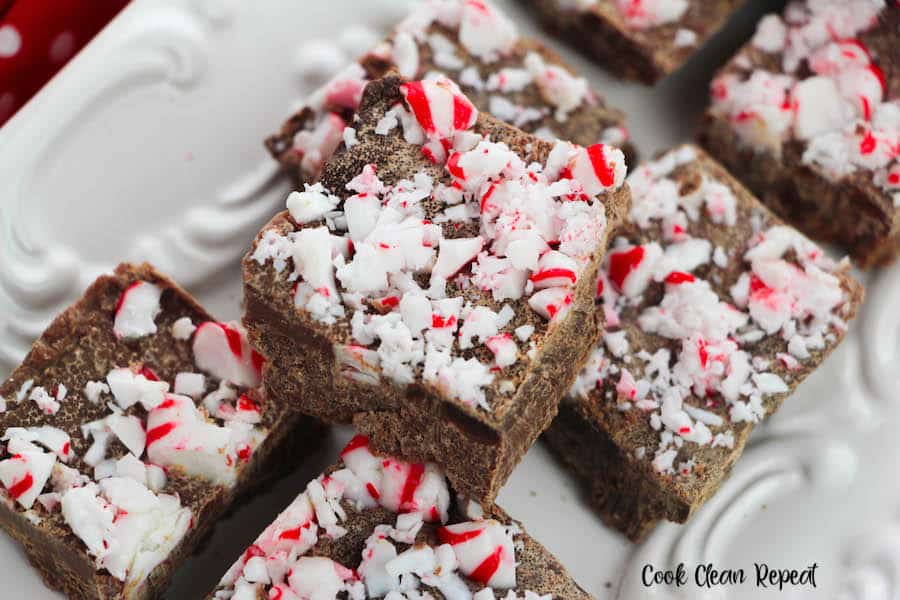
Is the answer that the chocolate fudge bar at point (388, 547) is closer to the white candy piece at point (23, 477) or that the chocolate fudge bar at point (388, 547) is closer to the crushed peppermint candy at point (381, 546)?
the crushed peppermint candy at point (381, 546)

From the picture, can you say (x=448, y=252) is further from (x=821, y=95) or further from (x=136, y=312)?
(x=821, y=95)

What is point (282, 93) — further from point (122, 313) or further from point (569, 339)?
point (569, 339)

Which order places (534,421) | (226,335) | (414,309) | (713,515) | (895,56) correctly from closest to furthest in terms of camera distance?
(414,309), (534,421), (226,335), (713,515), (895,56)

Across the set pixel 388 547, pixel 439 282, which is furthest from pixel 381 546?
pixel 439 282

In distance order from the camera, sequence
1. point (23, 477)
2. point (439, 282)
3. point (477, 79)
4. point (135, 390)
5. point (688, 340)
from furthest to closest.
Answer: point (477, 79) < point (688, 340) < point (135, 390) < point (23, 477) < point (439, 282)

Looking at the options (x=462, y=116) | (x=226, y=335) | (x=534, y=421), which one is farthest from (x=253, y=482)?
(x=462, y=116)

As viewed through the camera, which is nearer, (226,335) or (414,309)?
(414,309)

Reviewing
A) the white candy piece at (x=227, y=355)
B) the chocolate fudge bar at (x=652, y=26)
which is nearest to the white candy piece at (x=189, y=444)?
the white candy piece at (x=227, y=355)
